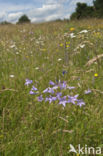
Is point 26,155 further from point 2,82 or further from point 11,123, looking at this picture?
point 2,82

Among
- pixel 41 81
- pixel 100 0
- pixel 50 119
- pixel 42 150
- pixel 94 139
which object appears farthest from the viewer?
pixel 100 0

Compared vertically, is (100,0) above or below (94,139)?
above

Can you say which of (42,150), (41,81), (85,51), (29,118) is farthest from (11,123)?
(85,51)

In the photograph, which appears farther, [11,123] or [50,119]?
[11,123]

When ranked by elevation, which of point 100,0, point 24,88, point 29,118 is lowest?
point 29,118

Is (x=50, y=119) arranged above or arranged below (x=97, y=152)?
above

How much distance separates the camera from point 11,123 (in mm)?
1604

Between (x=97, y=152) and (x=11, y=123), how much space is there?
0.76 metres

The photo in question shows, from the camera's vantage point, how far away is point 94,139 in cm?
135

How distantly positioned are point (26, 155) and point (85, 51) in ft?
9.36

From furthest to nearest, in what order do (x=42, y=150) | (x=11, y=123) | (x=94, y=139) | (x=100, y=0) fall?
(x=100, y=0) < (x=11, y=123) < (x=94, y=139) < (x=42, y=150)

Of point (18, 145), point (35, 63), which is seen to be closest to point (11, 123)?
point (18, 145)

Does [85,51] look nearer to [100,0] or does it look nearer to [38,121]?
[38,121]

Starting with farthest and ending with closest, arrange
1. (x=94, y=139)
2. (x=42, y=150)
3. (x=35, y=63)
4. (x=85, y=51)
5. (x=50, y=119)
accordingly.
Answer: (x=85, y=51) → (x=35, y=63) → (x=50, y=119) → (x=94, y=139) → (x=42, y=150)
